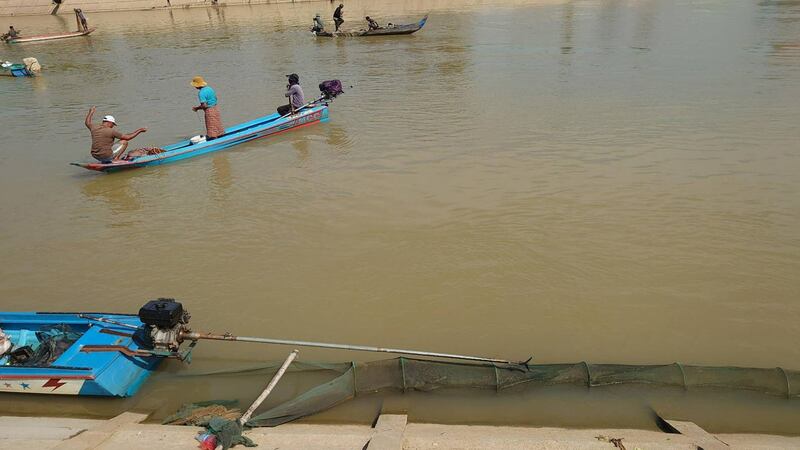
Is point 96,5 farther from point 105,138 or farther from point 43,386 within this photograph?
point 43,386

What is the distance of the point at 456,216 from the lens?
846cm

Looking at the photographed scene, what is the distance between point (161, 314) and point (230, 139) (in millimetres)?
7201

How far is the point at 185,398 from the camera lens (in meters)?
5.31

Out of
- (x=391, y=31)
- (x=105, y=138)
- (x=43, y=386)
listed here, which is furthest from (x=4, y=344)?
(x=391, y=31)

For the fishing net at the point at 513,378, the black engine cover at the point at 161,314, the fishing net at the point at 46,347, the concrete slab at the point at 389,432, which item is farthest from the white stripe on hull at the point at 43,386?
the concrete slab at the point at 389,432

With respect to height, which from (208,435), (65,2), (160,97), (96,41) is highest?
(65,2)

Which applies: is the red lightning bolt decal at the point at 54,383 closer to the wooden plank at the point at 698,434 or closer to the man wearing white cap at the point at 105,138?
the wooden plank at the point at 698,434

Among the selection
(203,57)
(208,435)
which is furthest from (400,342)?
(203,57)

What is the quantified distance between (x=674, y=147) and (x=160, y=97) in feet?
46.3

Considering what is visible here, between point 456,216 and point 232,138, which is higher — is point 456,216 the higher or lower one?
the lower one

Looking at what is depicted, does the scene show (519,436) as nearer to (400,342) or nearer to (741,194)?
(400,342)

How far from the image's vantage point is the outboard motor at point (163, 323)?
16.3 ft

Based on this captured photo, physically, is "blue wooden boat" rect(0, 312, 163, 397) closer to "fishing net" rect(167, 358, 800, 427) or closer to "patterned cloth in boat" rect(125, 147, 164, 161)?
"fishing net" rect(167, 358, 800, 427)

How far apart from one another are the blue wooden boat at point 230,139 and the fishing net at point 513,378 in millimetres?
7392
